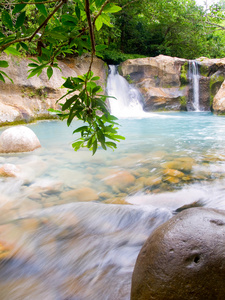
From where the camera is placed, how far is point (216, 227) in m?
1.28

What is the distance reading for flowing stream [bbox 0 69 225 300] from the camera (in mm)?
1706

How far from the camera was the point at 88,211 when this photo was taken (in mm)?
2512

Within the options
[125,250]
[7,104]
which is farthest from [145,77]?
[125,250]

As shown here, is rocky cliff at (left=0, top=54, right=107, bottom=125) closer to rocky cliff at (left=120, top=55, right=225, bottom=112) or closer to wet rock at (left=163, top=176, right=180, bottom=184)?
rocky cliff at (left=120, top=55, right=225, bottom=112)

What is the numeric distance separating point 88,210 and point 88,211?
2 cm

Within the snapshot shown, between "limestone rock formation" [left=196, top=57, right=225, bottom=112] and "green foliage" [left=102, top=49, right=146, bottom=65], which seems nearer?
"limestone rock formation" [left=196, top=57, right=225, bottom=112]

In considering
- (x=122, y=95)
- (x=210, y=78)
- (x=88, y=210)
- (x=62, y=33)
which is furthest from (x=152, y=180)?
(x=210, y=78)

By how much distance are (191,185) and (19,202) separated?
2236 mm

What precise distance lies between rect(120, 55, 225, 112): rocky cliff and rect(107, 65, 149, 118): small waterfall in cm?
47

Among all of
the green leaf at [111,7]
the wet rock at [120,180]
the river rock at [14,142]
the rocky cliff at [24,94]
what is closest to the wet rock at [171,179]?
the wet rock at [120,180]

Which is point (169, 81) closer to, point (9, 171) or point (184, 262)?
point (9, 171)

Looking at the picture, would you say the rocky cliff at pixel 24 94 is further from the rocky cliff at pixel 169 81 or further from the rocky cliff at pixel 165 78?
the rocky cliff at pixel 169 81

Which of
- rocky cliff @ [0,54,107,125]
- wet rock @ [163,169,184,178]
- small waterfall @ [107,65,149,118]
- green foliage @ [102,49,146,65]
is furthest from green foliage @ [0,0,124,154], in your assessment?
green foliage @ [102,49,146,65]

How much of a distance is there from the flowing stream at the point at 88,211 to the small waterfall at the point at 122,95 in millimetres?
9729
